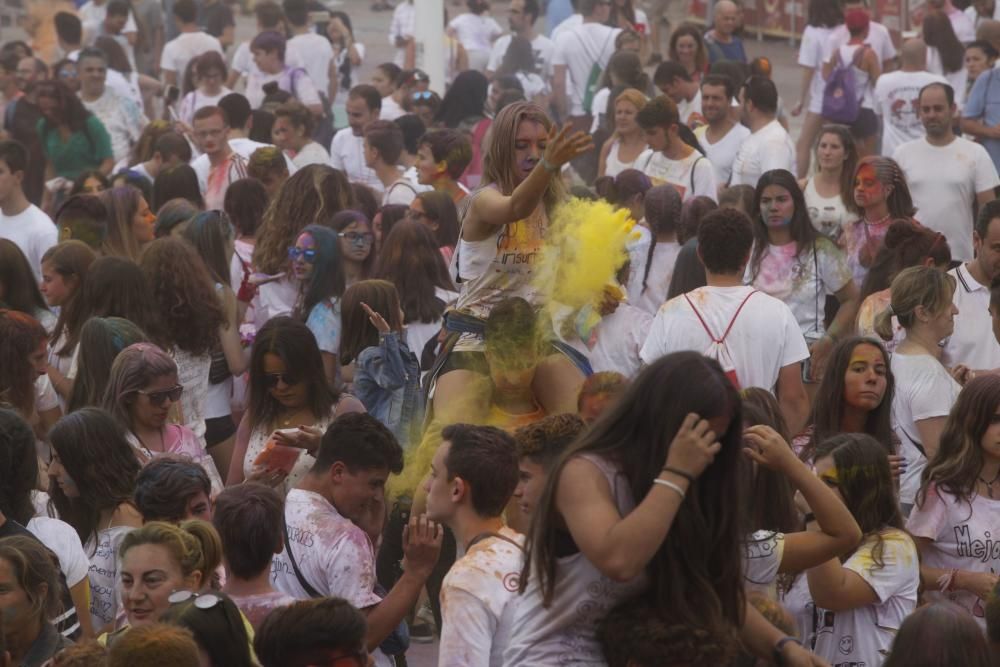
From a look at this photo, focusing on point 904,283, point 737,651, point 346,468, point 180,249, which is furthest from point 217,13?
point 737,651

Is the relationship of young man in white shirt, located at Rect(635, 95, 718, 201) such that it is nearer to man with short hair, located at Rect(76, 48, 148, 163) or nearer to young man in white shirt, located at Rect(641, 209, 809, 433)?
young man in white shirt, located at Rect(641, 209, 809, 433)

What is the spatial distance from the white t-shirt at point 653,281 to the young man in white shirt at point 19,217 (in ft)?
11.5

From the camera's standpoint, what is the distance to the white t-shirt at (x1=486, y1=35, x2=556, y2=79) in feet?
61.4

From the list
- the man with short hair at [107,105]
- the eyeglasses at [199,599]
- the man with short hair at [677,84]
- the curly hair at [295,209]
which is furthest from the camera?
the man with short hair at [107,105]

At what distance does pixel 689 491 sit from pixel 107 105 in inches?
477

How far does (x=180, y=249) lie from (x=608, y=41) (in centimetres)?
982

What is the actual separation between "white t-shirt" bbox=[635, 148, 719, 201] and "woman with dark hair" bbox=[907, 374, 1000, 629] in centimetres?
546

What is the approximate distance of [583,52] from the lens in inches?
693

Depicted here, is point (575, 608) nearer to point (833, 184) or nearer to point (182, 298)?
point (182, 298)

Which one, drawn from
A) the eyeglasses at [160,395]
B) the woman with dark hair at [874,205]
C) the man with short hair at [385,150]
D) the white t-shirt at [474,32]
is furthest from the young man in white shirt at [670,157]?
the white t-shirt at [474,32]

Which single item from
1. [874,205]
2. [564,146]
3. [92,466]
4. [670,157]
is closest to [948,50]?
[670,157]

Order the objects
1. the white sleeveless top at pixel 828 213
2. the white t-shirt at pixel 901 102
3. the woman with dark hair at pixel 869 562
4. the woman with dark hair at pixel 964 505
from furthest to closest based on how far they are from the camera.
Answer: the white t-shirt at pixel 901 102, the white sleeveless top at pixel 828 213, the woman with dark hair at pixel 964 505, the woman with dark hair at pixel 869 562

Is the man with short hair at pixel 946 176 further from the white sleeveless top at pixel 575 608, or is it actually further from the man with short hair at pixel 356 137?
the white sleeveless top at pixel 575 608

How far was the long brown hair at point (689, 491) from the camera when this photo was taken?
164 inches
